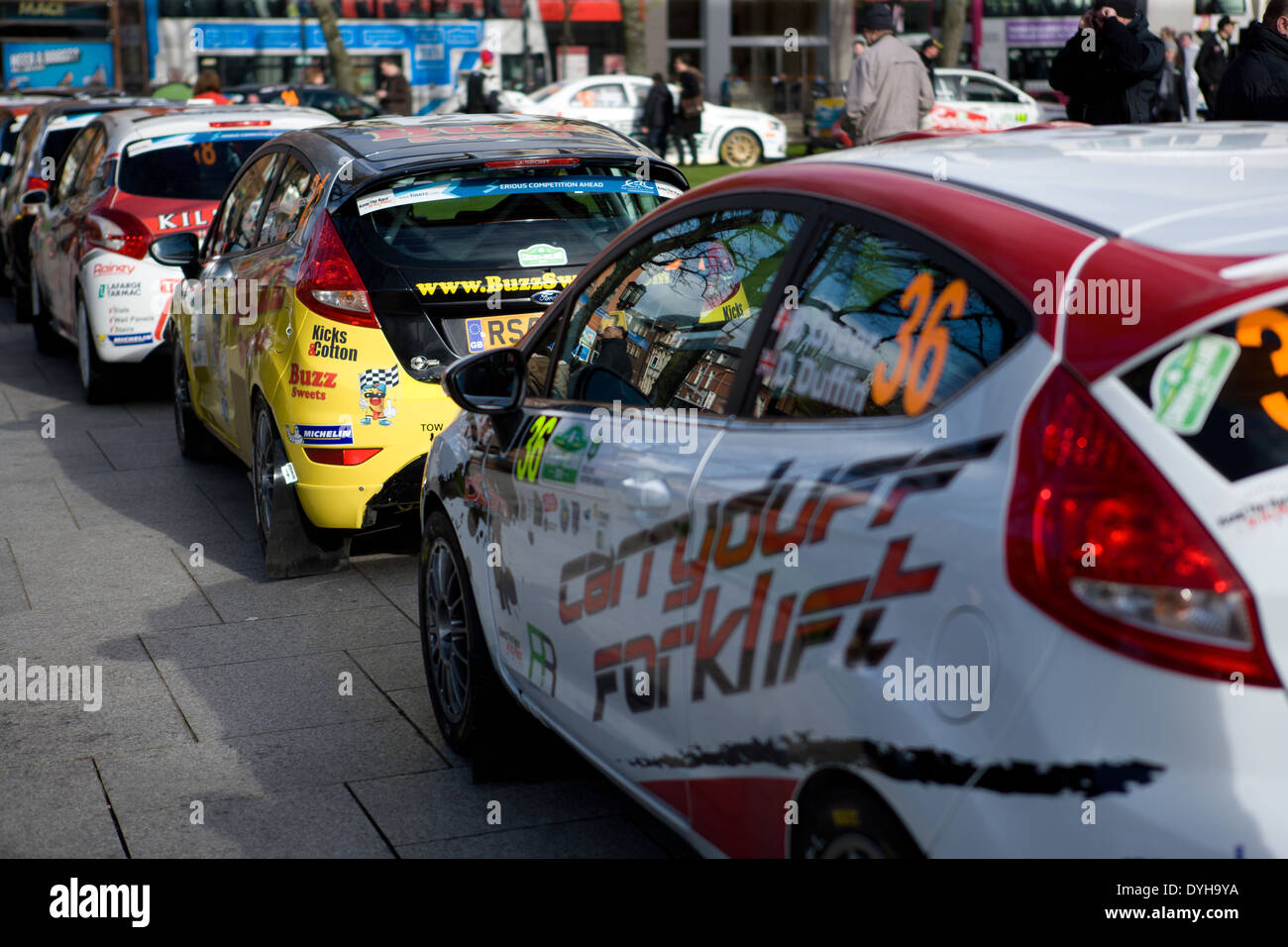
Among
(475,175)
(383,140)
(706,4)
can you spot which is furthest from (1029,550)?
(706,4)

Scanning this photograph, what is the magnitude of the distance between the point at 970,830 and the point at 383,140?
483 cm

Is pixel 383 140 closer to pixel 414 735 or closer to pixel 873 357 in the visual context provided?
pixel 414 735

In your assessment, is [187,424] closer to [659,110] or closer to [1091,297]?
[1091,297]

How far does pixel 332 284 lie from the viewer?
5.73m

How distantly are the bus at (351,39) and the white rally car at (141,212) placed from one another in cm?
3251

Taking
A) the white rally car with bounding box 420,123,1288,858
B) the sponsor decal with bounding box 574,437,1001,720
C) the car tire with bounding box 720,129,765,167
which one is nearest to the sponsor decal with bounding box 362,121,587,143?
the white rally car with bounding box 420,123,1288,858

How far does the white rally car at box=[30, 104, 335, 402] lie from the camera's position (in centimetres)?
976

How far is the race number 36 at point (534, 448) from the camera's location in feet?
11.7

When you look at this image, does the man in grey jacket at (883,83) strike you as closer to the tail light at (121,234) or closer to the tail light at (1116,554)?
the tail light at (121,234)

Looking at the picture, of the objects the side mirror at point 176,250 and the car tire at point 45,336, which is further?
the car tire at point 45,336

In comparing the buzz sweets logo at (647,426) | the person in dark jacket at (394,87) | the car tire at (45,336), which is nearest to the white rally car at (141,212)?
the car tire at (45,336)

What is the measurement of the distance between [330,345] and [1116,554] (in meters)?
4.12

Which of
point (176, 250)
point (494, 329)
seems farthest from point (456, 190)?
point (176, 250)

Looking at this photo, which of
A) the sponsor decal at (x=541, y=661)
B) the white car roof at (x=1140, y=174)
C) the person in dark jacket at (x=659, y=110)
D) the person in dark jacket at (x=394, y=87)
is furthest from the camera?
the person in dark jacket at (x=659, y=110)
